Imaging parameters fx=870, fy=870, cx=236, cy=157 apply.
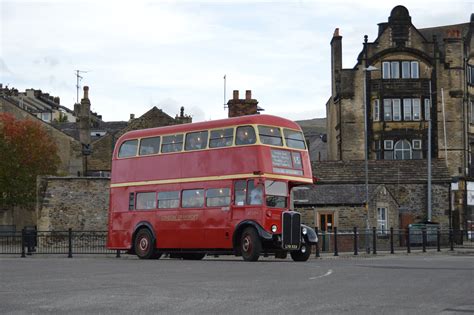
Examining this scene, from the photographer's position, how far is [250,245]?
27.5m

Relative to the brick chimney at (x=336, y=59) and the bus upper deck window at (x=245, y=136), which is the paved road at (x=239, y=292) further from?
the brick chimney at (x=336, y=59)

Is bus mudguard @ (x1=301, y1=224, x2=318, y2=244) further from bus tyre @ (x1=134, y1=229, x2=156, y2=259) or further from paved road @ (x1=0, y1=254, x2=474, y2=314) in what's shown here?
paved road @ (x1=0, y1=254, x2=474, y2=314)

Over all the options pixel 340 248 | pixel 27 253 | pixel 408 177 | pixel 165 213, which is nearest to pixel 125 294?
pixel 165 213

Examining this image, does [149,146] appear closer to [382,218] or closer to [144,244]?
[144,244]

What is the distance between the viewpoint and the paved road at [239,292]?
1199 centimetres

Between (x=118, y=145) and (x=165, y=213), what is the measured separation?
3.63 meters

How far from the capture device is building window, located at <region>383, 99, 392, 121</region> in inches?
2721

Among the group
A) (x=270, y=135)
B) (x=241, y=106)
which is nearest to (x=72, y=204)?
(x=241, y=106)

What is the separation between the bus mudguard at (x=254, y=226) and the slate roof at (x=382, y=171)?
24252mm

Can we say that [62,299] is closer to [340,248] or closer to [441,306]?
[441,306]

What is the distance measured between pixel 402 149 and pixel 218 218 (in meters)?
42.6

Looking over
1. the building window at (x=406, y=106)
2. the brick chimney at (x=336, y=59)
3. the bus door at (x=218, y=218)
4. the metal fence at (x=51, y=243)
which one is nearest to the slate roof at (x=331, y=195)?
the metal fence at (x=51, y=243)

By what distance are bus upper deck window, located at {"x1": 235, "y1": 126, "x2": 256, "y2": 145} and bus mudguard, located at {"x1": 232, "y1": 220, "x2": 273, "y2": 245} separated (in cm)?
253

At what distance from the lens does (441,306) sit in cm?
1227
